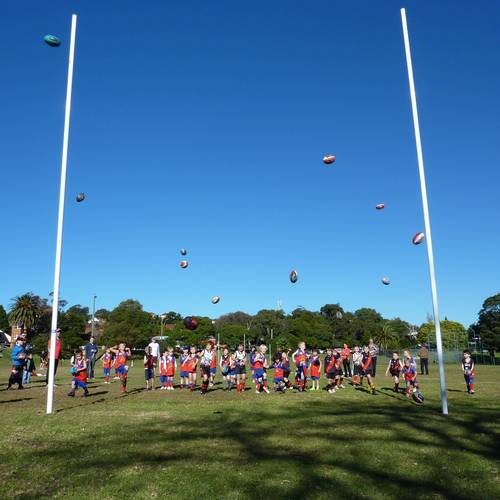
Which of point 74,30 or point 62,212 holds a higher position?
point 74,30

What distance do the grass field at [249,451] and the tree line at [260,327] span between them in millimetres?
54618

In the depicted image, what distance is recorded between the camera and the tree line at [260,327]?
98000 mm

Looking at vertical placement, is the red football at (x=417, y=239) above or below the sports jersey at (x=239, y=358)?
above

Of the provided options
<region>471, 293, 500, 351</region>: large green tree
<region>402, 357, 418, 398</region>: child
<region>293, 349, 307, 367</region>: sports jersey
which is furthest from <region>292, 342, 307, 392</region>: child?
<region>471, 293, 500, 351</region>: large green tree

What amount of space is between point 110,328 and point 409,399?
9027 centimetres

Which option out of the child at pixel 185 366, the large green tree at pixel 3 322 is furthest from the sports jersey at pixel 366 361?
the large green tree at pixel 3 322

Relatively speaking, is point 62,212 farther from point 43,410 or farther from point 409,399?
point 409,399

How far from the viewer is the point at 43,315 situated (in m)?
104

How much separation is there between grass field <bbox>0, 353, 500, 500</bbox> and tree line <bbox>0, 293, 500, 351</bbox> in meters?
54.6

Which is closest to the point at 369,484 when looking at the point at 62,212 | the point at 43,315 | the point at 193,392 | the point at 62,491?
the point at 62,491

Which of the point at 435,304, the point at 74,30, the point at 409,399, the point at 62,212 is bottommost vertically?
the point at 409,399

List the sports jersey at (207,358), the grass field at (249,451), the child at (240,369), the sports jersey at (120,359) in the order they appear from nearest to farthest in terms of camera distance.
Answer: the grass field at (249,451) < the sports jersey at (207,358) < the child at (240,369) < the sports jersey at (120,359)

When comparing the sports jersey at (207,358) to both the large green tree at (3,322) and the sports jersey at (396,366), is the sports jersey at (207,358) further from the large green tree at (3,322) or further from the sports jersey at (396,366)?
the large green tree at (3,322)

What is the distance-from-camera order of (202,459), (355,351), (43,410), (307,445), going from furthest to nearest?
(355,351) → (43,410) → (307,445) → (202,459)
